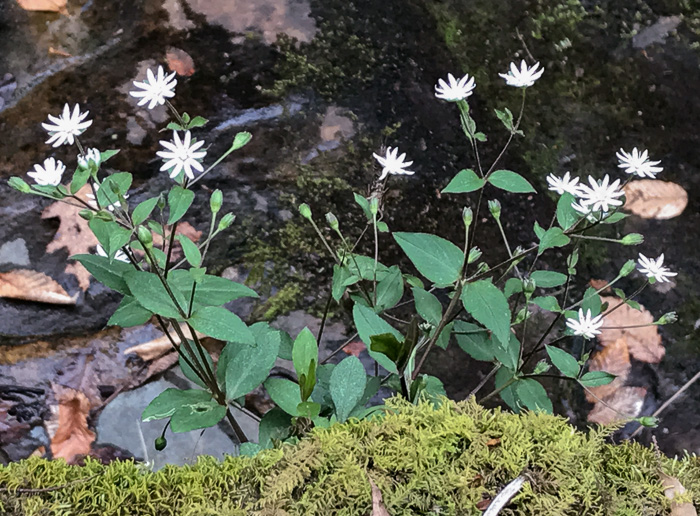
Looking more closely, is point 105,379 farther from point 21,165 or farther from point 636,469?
point 636,469

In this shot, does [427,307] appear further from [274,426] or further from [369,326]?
[274,426]

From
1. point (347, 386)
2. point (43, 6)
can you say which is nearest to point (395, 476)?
point (347, 386)

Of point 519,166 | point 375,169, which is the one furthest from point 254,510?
point 519,166

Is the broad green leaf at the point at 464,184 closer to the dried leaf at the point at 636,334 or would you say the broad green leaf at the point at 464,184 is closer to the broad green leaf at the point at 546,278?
the broad green leaf at the point at 546,278

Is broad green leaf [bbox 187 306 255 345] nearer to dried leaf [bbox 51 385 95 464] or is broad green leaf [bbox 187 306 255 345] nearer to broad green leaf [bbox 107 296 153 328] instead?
broad green leaf [bbox 107 296 153 328]

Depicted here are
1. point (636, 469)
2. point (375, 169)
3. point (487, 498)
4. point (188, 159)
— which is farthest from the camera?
point (375, 169)

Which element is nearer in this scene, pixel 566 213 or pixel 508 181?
pixel 508 181

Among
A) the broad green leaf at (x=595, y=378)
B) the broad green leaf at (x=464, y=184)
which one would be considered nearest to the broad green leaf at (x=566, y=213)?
the broad green leaf at (x=464, y=184)
